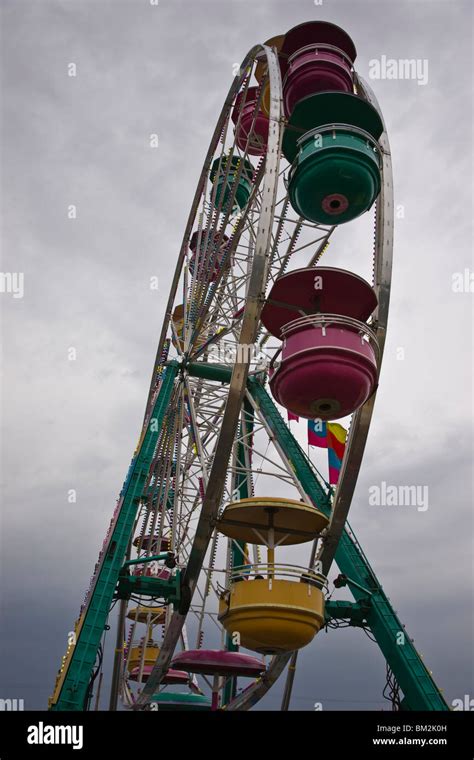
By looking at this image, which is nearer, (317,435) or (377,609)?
(377,609)

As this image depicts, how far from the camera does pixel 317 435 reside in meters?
17.0

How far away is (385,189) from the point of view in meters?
13.1

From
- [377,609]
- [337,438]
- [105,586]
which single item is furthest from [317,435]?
[105,586]

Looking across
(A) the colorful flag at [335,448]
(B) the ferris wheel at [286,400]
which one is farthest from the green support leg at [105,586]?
(A) the colorful flag at [335,448]

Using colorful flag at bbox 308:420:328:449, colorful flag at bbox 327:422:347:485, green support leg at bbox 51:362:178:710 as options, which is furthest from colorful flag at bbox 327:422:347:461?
green support leg at bbox 51:362:178:710

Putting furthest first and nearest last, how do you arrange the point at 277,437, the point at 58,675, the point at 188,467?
1. the point at 188,467
2. the point at 277,437
3. the point at 58,675

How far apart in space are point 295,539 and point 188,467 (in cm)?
736

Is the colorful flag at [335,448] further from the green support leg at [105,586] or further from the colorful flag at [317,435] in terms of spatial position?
the green support leg at [105,586]

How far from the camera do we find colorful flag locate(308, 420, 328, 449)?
1680cm

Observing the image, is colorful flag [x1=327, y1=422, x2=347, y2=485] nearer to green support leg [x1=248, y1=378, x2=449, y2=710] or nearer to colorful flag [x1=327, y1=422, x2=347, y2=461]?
colorful flag [x1=327, y1=422, x2=347, y2=461]

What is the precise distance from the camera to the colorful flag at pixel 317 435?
16797mm

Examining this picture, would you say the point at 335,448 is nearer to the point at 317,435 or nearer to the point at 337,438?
the point at 337,438
